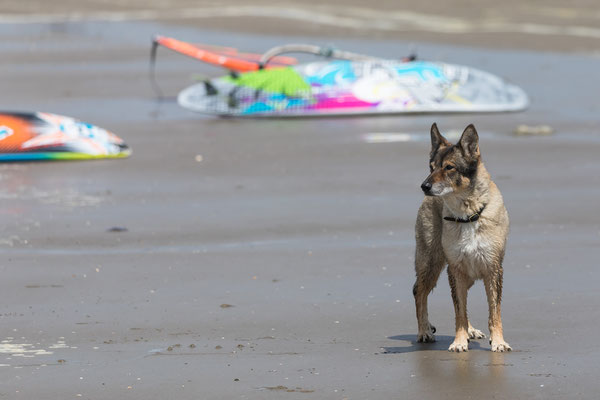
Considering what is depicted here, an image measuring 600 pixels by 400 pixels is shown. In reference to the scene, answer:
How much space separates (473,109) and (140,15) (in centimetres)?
1847

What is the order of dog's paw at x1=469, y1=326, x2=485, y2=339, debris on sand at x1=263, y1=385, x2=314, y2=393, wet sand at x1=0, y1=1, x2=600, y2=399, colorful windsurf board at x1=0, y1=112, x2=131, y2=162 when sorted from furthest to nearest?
colorful windsurf board at x1=0, y1=112, x2=131, y2=162
dog's paw at x1=469, y1=326, x2=485, y2=339
wet sand at x1=0, y1=1, x2=600, y2=399
debris on sand at x1=263, y1=385, x2=314, y2=393

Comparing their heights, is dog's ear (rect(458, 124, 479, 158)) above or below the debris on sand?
above

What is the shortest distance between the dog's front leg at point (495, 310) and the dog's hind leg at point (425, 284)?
1.39ft

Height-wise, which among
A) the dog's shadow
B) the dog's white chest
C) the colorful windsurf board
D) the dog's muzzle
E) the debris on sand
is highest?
the colorful windsurf board

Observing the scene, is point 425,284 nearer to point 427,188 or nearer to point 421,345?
point 421,345

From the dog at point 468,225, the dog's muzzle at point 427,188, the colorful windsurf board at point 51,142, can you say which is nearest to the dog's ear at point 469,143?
the dog at point 468,225

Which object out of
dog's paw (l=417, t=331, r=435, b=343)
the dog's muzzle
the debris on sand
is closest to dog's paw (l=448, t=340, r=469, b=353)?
dog's paw (l=417, t=331, r=435, b=343)

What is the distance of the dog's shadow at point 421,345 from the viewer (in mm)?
6686

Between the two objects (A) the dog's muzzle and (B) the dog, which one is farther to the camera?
(B) the dog

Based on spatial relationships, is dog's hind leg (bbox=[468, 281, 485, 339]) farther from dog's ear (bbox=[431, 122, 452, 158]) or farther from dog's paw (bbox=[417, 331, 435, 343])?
dog's ear (bbox=[431, 122, 452, 158])

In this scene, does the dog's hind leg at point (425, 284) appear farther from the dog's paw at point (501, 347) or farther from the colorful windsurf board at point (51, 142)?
the colorful windsurf board at point (51, 142)

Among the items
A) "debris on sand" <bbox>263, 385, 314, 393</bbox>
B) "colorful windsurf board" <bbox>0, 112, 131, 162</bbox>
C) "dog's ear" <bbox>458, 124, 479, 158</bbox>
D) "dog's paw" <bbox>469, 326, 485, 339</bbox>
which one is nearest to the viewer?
"debris on sand" <bbox>263, 385, 314, 393</bbox>

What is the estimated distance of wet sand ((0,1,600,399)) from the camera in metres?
6.27

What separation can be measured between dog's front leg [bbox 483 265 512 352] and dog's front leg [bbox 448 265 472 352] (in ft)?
0.45
